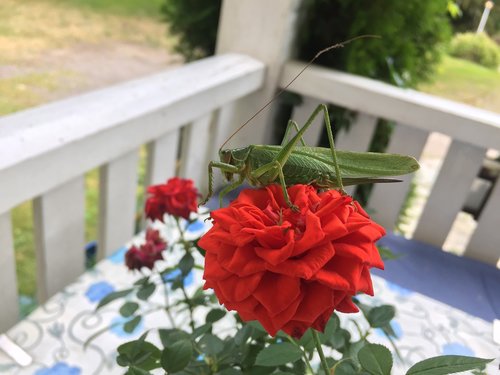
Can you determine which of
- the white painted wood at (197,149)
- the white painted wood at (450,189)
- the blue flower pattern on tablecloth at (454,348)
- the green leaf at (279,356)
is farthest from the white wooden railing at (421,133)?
the green leaf at (279,356)

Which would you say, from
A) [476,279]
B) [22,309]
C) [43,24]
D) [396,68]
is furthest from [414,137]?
[22,309]

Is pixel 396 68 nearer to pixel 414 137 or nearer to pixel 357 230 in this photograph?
pixel 414 137

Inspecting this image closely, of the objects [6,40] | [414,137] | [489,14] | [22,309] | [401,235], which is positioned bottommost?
[22,309]

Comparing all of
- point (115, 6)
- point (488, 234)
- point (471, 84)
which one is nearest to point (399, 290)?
point (488, 234)

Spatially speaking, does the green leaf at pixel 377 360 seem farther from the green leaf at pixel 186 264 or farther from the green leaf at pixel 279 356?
the green leaf at pixel 186 264

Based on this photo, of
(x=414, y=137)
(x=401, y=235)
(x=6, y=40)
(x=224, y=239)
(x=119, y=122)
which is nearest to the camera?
(x=224, y=239)

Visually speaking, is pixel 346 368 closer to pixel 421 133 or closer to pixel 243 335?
pixel 243 335
